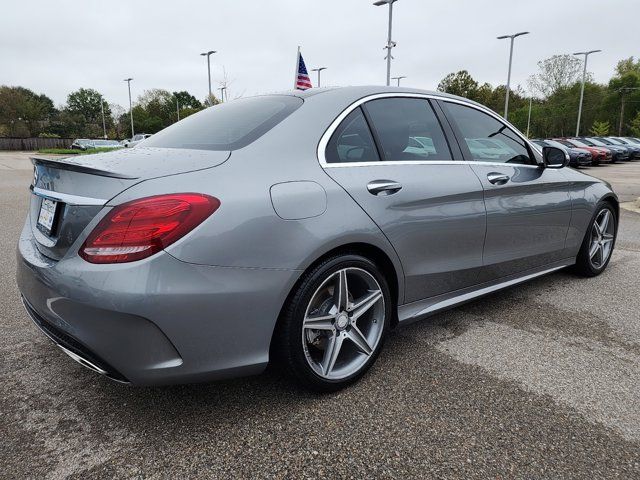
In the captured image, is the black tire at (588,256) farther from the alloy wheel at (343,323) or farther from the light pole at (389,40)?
the light pole at (389,40)

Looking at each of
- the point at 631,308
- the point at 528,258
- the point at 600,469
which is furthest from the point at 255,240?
the point at 631,308

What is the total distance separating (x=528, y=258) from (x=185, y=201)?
2636mm

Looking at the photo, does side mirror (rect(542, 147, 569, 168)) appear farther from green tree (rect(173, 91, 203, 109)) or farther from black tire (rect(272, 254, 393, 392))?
green tree (rect(173, 91, 203, 109))

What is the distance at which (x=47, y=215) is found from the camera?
2.13 m

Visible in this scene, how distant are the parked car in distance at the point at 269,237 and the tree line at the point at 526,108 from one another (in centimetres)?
3636

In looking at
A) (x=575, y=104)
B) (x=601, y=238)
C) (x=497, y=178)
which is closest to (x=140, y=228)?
(x=497, y=178)

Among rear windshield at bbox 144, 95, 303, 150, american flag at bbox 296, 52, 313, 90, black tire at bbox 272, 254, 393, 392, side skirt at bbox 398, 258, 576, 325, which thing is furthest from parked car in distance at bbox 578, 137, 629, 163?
black tire at bbox 272, 254, 393, 392

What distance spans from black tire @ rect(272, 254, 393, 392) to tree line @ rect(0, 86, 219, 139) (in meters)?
56.5

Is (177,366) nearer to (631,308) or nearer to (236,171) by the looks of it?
(236,171)

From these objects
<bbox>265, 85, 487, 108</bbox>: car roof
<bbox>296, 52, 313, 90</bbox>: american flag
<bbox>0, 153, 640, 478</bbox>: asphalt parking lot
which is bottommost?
<bbox>0, 153, 640, 478</bbox>: asphalt parking lot

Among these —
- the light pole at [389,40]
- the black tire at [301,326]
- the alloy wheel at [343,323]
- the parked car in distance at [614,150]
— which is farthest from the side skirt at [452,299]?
the parked car in distance at [614,150]

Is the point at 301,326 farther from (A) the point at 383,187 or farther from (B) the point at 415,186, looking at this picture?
(B) the point at 415,186

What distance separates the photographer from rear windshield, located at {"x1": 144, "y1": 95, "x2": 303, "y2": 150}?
2.35 m

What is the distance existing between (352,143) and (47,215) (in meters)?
1.47
